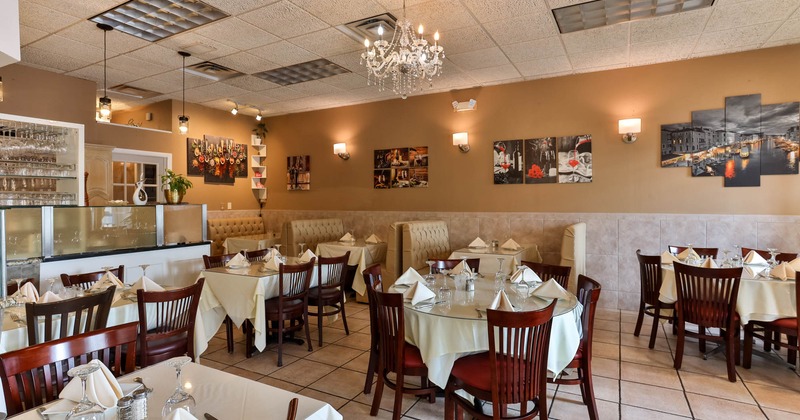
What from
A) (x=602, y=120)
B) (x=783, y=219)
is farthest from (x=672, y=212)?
(x=602, y=120)

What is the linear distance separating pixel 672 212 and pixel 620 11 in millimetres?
2913

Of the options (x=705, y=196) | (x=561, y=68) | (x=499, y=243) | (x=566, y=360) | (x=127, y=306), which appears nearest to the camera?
(x=566, y=360)

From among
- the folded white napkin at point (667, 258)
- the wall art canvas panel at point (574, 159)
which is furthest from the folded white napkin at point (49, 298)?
the wall art canvas panel at point (574, 159)

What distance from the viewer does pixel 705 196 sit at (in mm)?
5516

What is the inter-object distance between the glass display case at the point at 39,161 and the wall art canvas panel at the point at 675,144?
8.20 metres

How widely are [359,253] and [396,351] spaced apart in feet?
11.8

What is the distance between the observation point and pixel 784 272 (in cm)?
376

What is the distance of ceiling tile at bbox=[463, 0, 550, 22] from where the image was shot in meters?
4.04

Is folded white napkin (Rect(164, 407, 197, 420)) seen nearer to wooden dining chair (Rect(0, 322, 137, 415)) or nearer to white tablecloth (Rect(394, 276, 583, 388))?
wooden dining chair (Rect(0, 322, 137, 415))

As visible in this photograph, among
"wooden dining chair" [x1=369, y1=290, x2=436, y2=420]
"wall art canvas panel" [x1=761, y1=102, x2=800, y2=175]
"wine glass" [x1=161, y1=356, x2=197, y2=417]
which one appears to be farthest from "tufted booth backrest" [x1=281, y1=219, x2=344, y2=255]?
"wall art canvas panel" [x1=761, y1=102, x2=800, y2=175]

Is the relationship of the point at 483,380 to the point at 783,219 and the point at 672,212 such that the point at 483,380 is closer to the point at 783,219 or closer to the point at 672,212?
the point at 672,212

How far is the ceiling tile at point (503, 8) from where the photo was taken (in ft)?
13.3

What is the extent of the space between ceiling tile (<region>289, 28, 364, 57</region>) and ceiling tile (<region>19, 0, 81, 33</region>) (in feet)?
7.70

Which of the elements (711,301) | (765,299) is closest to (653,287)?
(711,301)
